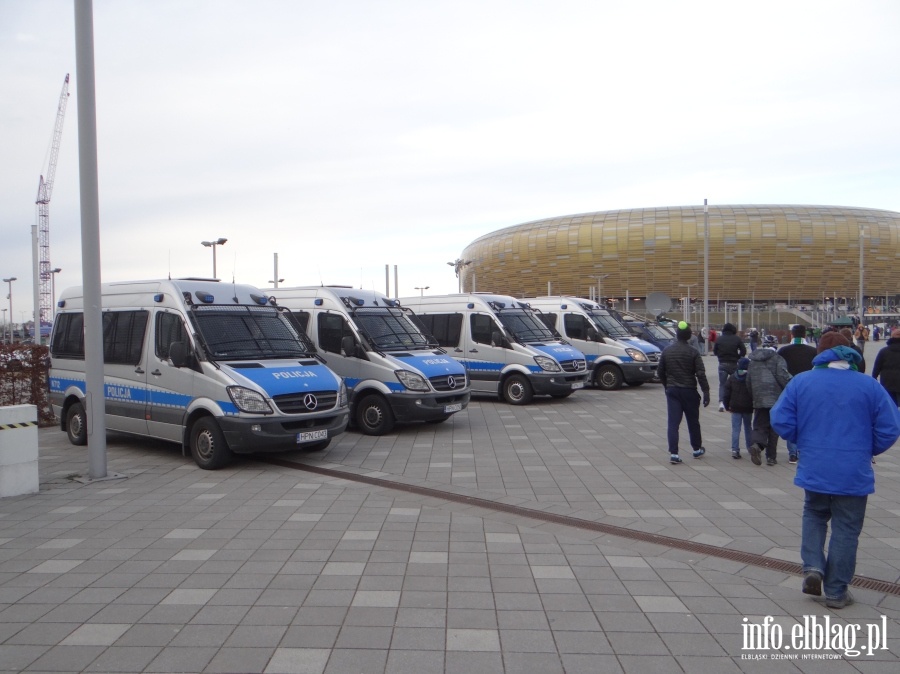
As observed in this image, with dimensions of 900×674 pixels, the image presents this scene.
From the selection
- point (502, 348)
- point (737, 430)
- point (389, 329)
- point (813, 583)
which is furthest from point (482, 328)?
point (813, 583)

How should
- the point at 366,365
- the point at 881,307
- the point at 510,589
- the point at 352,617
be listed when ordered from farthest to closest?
the point at 881,307 < the point at 366,365 < the point at 510,589 < the point at 352,617

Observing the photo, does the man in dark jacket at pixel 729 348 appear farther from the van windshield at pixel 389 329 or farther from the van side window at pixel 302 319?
the van side window at pixel 302 319

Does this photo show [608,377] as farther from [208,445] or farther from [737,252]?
[737,252]

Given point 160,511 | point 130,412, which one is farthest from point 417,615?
point 130,412

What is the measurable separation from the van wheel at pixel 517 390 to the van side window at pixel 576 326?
14.4 feet

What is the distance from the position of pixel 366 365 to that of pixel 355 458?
2376 millimetres

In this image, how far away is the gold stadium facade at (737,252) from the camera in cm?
9000

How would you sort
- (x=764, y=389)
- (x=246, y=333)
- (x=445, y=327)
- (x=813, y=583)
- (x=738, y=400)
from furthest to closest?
(x=445, y=327)
(x=246, y=333)
(x=738, y=400)
(x=764, y=389)
(x=813, y=583)

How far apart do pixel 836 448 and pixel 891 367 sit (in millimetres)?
7427

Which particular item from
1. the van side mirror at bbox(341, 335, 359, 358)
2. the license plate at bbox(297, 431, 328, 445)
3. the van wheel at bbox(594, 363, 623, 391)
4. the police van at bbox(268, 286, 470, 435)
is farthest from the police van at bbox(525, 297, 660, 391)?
the license plate at bbox(297, 431, 328, 445)

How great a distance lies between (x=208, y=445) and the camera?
9609 millimetres

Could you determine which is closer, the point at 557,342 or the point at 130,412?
the point at 130,412

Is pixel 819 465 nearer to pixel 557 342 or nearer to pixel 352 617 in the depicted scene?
pixel 352 617

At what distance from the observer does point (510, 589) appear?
510 cm
